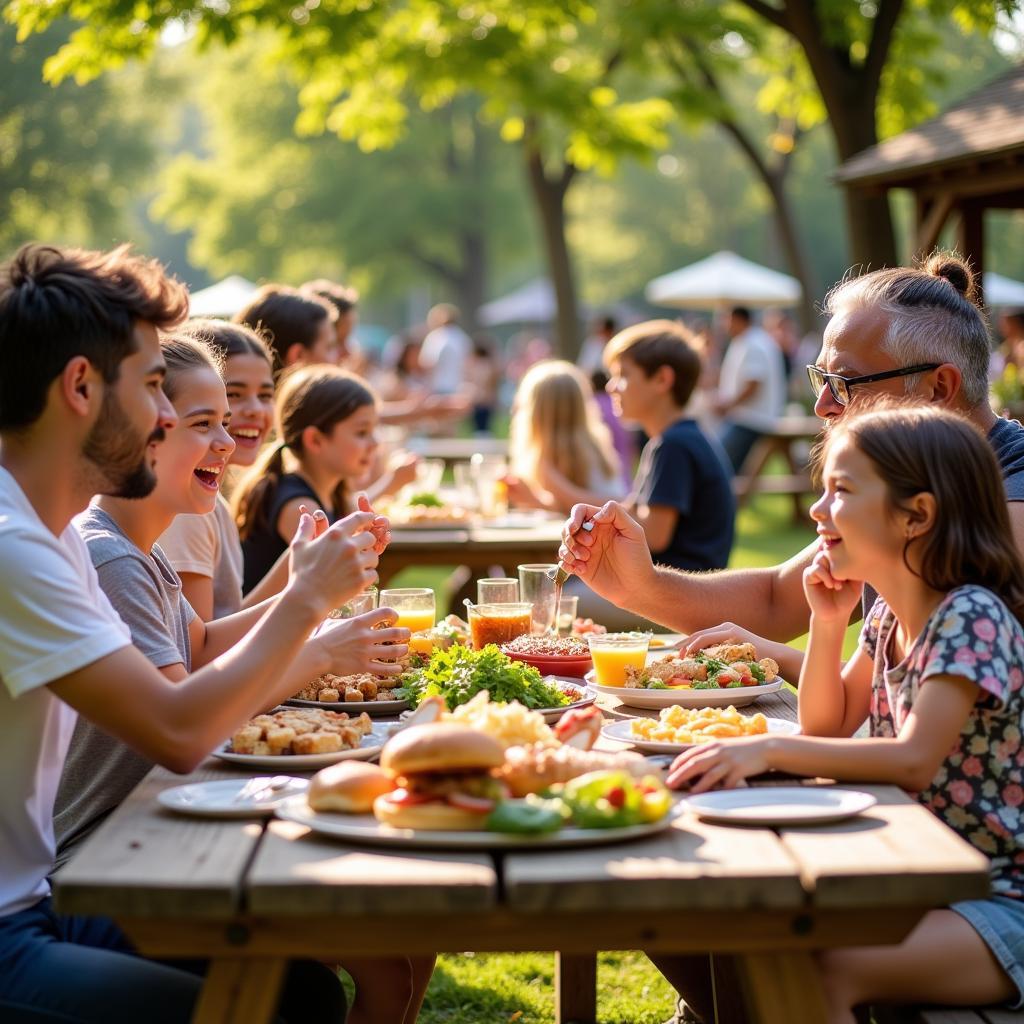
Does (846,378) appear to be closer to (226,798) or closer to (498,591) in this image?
(498,591)

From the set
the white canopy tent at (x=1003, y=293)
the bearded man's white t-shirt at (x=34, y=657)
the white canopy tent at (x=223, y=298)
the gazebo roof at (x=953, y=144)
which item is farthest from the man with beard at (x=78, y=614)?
the white canopy tent at (x=1003, y=293)

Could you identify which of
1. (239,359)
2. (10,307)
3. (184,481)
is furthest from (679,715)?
(239,359)

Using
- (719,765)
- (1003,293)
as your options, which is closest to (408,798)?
(719,765)

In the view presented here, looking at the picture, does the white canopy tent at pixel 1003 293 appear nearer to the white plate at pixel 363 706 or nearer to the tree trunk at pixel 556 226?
the tree trunk at pixel 556 226

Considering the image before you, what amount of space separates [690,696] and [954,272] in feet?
5.00

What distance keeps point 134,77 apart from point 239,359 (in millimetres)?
43859

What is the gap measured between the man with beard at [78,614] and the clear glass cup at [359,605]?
1053 millimetres

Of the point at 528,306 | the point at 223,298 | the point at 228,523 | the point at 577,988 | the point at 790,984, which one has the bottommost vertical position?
the point at 577,988

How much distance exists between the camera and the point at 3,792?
2.58 meters

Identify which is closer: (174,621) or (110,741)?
(110,741)

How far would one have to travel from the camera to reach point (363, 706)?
3260mm

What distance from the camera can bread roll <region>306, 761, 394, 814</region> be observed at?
233 centimetres

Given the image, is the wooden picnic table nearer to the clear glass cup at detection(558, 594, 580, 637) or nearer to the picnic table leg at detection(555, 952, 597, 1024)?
the picnic table leg at detection(555, 952, 597, 1024)

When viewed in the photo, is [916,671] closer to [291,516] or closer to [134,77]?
[291,516]
